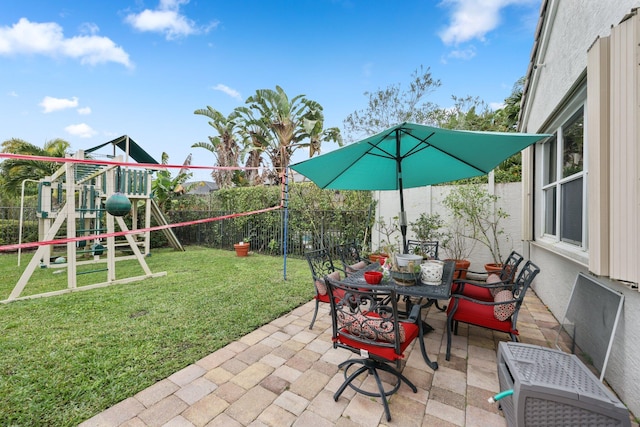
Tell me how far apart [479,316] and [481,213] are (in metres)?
3.77

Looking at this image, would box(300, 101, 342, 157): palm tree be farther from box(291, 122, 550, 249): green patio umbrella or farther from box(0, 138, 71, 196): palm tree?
box(0, 138, 71, 196): palm tree

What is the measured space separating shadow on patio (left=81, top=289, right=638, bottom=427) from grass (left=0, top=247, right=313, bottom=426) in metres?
0.26

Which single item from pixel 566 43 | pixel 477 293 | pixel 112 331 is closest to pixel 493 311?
pixel 477 293

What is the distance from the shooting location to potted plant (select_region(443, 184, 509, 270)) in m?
5.46

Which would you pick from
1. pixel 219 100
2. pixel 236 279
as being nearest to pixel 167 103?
pixel 219 100

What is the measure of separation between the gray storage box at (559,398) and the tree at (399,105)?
1126 cm

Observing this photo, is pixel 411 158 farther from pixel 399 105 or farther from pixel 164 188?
pixel 164 188

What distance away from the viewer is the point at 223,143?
14.9 meters

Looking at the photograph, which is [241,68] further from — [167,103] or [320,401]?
[320,401]

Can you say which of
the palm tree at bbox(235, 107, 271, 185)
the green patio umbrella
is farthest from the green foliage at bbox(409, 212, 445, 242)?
the palm tree at bbox(235, 107, 271, 185)

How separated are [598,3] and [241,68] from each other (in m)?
10.7

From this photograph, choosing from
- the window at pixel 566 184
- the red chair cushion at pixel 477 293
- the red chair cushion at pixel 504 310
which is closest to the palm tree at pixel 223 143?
the red chair cushion at pixel 477 293

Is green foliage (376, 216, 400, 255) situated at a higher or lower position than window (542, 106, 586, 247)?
lower

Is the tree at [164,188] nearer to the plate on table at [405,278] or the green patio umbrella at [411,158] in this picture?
the green patio umbrella at [411,158]
